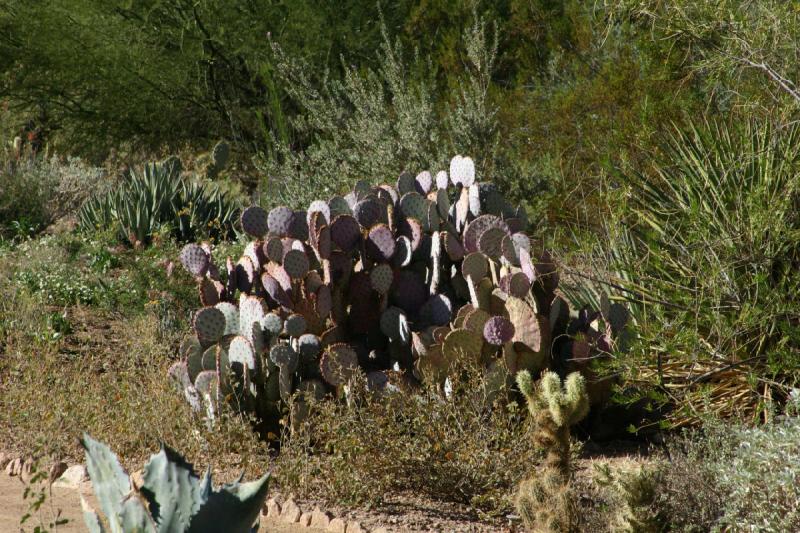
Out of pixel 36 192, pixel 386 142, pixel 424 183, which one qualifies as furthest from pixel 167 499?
pixel 36 192

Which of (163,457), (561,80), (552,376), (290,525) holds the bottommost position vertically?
(561,80)

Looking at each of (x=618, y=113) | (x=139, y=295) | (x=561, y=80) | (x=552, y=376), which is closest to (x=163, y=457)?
(x=552, y=376)

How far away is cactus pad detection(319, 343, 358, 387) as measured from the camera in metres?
4.76

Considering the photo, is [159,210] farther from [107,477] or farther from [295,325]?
[107,477]

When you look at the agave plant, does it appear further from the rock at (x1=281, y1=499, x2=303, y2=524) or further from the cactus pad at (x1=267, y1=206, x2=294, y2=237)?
the rock at (x1=281, y1=499, x2=303, y2=524)

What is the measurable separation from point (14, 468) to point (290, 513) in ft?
4.91

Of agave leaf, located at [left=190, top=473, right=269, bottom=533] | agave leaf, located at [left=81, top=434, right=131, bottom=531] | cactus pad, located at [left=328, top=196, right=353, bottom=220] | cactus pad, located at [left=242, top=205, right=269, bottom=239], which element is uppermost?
agave leaf, located at [left=81, top=434, right=131, bottom=531]

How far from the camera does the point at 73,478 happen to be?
177 inches

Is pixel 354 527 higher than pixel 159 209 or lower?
higher

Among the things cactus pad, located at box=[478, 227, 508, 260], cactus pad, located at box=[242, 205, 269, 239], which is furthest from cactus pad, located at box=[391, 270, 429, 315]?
cactus pad, located at box=[242, 205, 269, 239]

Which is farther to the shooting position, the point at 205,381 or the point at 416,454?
the point at 205,381

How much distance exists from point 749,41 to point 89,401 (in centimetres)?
368

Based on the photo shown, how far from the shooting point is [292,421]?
4.57 meters

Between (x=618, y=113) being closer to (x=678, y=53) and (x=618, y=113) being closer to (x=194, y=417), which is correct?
(x=678, y=53)
